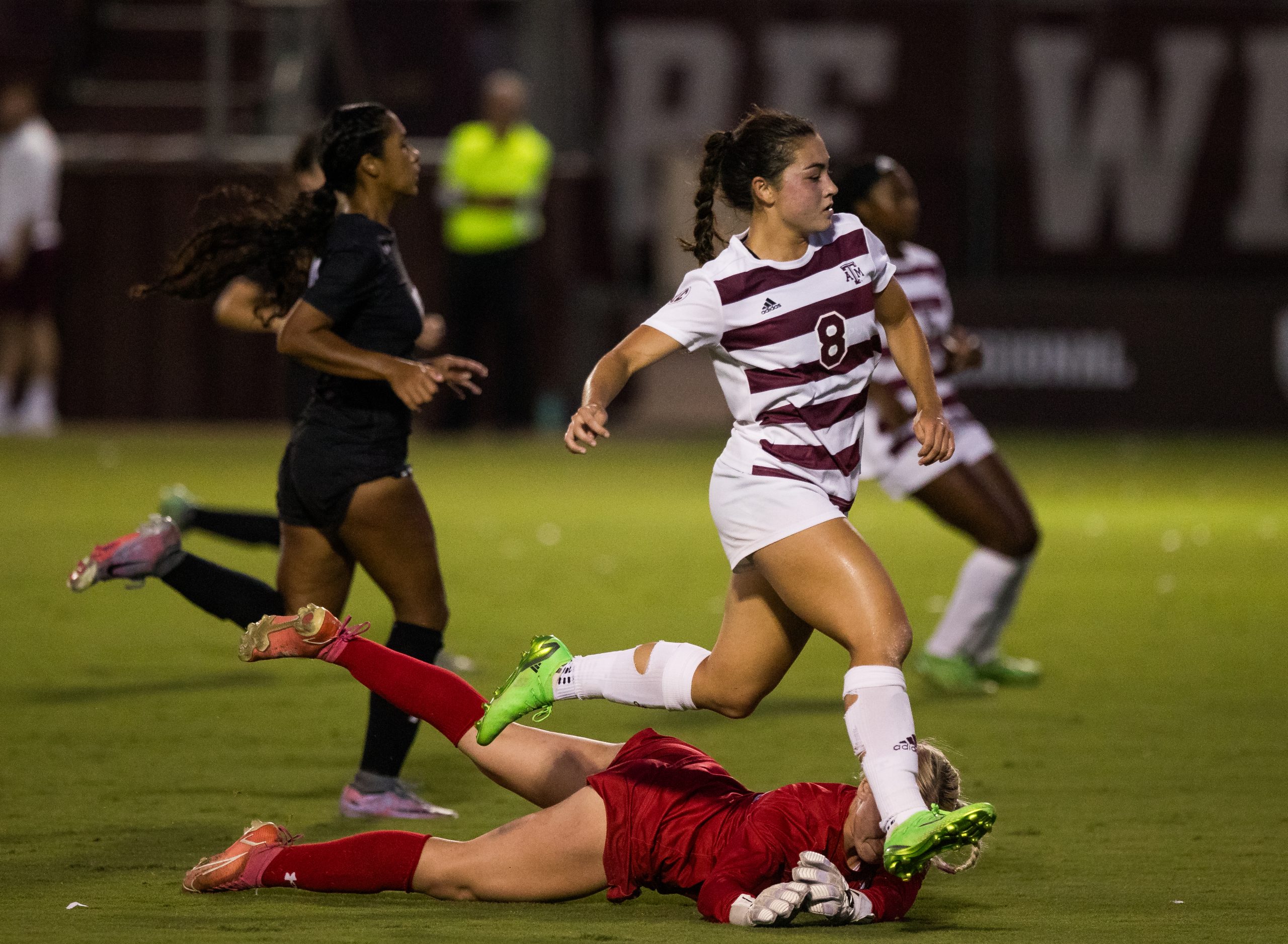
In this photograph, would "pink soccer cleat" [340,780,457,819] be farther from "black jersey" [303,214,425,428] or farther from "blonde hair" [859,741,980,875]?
"blonde hair" [859,741,980,875]

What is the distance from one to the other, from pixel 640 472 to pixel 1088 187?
6247 millimetres

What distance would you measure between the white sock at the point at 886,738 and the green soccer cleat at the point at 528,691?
2.51ft

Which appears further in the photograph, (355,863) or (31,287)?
(31,287)

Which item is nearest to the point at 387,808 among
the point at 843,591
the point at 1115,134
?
the point at 843,591

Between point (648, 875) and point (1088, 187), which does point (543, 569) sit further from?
point (1088, 187)

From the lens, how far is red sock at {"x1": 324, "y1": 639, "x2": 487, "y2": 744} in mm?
5133

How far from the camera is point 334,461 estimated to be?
587 centimetres

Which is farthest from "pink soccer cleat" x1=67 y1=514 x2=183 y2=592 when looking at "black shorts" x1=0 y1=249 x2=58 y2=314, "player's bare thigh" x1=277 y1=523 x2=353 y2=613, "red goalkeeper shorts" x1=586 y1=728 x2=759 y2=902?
"black shorts" x1=0 y1=249 x2=58 y2=314

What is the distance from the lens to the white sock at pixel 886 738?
4559 mm

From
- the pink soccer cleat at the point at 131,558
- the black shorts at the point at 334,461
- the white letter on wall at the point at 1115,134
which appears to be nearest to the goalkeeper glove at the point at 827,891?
the black shorts at the point at 334,461

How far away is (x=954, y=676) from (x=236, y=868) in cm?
374

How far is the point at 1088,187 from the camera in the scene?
19453 mm

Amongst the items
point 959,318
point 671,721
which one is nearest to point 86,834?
point 671,721

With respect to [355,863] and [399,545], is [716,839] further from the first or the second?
[399,545]
